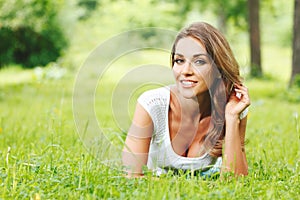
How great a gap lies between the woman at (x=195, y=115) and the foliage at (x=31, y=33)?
10176mm

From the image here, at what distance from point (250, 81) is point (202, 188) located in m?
11.5

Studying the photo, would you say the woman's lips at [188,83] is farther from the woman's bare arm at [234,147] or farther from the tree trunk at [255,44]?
the tree trunk at [255,44]

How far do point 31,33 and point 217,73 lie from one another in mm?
14046

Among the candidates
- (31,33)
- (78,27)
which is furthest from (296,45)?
(78,27)

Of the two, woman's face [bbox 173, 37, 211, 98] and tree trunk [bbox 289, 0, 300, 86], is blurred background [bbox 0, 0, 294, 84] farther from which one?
woman's face [bbox 173, 37, 211, 98]

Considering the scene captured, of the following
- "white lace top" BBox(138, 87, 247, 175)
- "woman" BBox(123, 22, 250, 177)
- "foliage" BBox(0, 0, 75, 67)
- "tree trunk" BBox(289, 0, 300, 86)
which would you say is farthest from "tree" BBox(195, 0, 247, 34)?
"white lace top" BBox(138, 87, 247, 175)

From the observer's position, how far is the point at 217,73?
316 cm

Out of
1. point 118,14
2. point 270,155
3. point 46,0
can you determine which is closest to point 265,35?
point 118,14

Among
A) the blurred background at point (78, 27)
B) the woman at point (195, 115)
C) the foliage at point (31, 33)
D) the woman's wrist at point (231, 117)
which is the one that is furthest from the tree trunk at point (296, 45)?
the woman's wrist at point (231, 117)

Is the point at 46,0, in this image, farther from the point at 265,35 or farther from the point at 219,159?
the point at 265,35

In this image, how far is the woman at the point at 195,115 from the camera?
10.1 ft

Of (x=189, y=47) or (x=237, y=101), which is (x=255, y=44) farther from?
(x=189, y=47)

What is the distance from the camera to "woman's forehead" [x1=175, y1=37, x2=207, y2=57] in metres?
3.08

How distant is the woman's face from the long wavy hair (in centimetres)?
4
